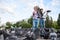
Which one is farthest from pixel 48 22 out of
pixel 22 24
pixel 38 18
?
pixel 22 24

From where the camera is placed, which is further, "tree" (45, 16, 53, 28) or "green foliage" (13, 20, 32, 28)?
"green foliage" (13, 20, 32, 28)

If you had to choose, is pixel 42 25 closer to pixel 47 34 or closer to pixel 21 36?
pixel 47 34

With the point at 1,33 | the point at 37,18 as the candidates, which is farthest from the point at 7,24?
the point at 37,18

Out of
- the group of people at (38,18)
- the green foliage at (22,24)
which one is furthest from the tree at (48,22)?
the green foliage at (22,24)

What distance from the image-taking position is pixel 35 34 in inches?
417

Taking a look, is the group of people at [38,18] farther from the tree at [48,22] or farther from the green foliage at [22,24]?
the green foliage at [22,24]

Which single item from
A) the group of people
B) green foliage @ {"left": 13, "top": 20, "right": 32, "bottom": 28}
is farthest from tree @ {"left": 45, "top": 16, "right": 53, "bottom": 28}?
green foliage @ {"left": 13, "top": 20, "right": 32, "bottom": 28}

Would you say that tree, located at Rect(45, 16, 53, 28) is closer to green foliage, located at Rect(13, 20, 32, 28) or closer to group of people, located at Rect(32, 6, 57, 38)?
group of people, located at Rect(32, 6, 57, 38)

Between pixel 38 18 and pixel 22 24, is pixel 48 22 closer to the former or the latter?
pixel 38 18

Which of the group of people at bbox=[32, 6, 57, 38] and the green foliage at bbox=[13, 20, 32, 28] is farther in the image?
the green foliage at bbox=[13, 20, 32, 28]

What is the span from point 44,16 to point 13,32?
6.23 ft

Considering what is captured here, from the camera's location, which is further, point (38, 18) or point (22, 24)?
point (22, 24)

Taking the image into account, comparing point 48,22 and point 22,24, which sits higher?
point 48,22

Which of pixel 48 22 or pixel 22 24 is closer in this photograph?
pixel 48 22
